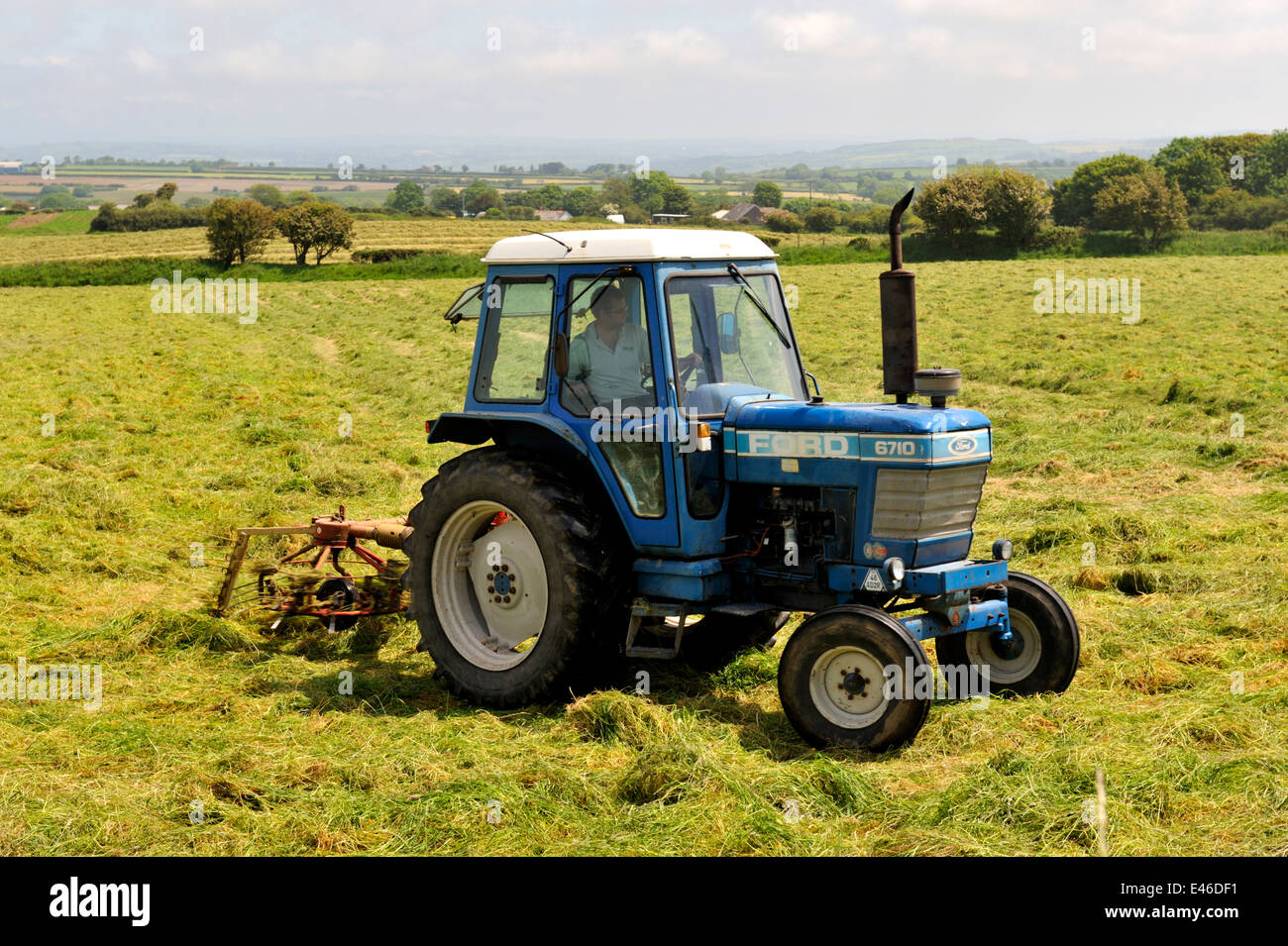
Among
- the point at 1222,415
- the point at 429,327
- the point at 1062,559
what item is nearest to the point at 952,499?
the point at 1062,559

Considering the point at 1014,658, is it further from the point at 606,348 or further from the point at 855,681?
the point at 606,348

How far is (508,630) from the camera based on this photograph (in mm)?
7090

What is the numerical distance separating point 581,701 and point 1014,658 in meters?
2.39

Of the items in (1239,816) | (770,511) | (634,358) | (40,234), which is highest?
(40,234)

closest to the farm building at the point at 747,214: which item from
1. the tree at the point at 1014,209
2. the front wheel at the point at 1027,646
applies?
the tree at the point at 1014,209

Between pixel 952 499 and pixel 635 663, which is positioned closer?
pixel 952 499

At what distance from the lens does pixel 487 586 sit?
710 centimetres

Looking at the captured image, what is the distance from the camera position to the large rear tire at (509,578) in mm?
6336

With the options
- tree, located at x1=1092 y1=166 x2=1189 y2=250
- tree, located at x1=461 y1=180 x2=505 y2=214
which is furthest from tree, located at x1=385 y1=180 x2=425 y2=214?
tree, located at x1=1092 y1=166 x2=1189 y2=250

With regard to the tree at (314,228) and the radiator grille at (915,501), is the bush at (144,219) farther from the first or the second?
the radiator grille at (915,501)

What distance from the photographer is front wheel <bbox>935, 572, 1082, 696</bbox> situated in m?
6.49

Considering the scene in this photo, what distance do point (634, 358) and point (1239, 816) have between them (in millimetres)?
3478

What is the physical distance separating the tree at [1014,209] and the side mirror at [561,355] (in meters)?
56.9

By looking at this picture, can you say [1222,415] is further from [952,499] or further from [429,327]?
[429,327]
